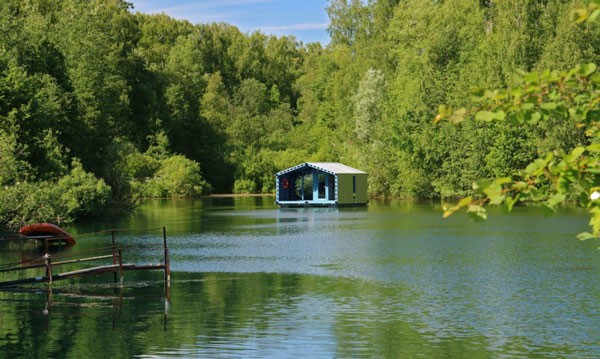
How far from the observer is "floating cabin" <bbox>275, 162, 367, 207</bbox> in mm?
71062

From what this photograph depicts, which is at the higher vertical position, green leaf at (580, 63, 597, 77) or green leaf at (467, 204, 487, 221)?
green leaf at (580, 63, 597, 77)

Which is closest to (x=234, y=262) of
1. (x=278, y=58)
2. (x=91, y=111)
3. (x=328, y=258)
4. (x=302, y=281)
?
(x=328, y=258)

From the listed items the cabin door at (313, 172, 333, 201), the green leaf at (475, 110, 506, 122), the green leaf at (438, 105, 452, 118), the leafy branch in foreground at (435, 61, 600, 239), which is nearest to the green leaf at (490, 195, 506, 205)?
the leafy branch in foreground at (435, 61, 600, 239)

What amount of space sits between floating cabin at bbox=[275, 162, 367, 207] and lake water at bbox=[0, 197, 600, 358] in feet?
100

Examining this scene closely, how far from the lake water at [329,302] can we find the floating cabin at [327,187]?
30.6 meters

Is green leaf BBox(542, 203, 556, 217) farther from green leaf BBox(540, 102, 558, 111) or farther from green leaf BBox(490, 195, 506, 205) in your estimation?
green leaf BBox(540, 102, 558, 111)

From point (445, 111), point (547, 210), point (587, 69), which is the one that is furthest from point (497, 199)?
point (587, 69)

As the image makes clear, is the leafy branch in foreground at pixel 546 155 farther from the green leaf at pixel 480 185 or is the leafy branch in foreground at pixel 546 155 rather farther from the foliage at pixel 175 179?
the foliage at pixel 175 179

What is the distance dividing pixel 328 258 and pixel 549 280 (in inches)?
375

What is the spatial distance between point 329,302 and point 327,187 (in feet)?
166

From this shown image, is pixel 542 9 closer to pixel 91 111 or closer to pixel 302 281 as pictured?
pixel 91 111

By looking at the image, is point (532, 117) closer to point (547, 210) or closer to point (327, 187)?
point (547, 210)

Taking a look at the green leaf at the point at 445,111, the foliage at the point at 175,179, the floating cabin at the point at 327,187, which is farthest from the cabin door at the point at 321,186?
the green leaf at the point at 445,111

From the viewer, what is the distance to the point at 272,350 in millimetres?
16531
